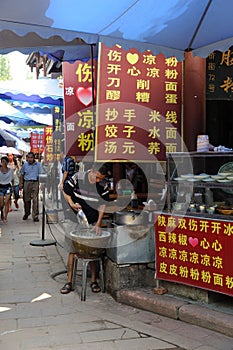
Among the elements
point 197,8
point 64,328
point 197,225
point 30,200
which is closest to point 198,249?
point 197,225

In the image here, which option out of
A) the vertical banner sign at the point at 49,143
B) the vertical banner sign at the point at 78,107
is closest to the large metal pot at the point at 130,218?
the vertical banner sign at the point at 78,107

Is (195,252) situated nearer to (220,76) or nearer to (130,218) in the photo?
(130,218)

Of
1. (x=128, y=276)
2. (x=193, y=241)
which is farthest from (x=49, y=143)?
(x=193, y=241)

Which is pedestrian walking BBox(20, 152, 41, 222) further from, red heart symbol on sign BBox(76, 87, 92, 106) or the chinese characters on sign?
the chinese characters on sign

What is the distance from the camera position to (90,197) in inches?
223

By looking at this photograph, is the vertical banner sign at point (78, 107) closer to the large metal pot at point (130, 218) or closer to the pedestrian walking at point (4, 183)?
the large metal pot at point (130, 218)

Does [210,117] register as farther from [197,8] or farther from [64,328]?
[64,328]

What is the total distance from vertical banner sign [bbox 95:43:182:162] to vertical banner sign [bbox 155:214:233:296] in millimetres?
1263

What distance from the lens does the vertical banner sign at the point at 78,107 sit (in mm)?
6219

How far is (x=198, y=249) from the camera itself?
14.8 ft

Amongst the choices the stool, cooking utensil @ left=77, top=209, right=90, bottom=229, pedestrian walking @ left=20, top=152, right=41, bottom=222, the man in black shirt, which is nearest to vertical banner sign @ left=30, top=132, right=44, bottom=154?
pedestrian walking @ left=20, top=152, right=41, bottom=222

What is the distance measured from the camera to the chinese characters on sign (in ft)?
20.6

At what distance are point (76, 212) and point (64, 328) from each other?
1.86 meters

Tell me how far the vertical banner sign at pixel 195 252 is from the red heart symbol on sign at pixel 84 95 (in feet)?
7.41
